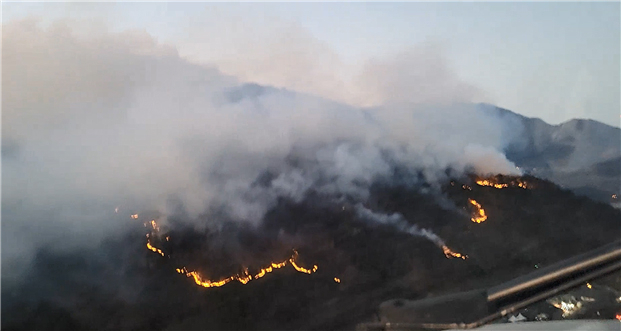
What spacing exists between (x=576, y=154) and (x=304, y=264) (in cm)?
1340

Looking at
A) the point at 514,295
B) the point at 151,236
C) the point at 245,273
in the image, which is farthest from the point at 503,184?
the point at 151,236

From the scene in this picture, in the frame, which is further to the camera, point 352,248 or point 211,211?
point 211,211

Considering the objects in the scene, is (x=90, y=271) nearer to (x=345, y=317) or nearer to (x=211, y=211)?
(x=211, y=211)

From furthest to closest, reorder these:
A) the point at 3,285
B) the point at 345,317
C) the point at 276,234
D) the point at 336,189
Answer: the point at 336,189 → the point at 276,234 → the point at 3,285 → the point at 345,317

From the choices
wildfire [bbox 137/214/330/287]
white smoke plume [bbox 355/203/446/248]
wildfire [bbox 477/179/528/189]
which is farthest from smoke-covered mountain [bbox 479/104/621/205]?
wildfire [bbox 137/214/330/287]

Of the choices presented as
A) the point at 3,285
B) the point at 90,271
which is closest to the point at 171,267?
the point at 90,271

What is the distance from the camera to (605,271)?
16.6 ft

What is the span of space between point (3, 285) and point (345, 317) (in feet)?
33.0

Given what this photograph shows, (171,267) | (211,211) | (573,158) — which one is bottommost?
(171,267)

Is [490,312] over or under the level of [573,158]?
under

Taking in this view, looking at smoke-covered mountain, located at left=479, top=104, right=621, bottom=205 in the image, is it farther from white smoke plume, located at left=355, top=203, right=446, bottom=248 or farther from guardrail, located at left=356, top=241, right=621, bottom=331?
guardrail, located at left=356, top=241, right=621, bottom=331

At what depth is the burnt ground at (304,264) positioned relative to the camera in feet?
35.3

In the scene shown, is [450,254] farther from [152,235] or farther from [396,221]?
[152,235]

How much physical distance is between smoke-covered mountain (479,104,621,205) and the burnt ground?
4.08ft
